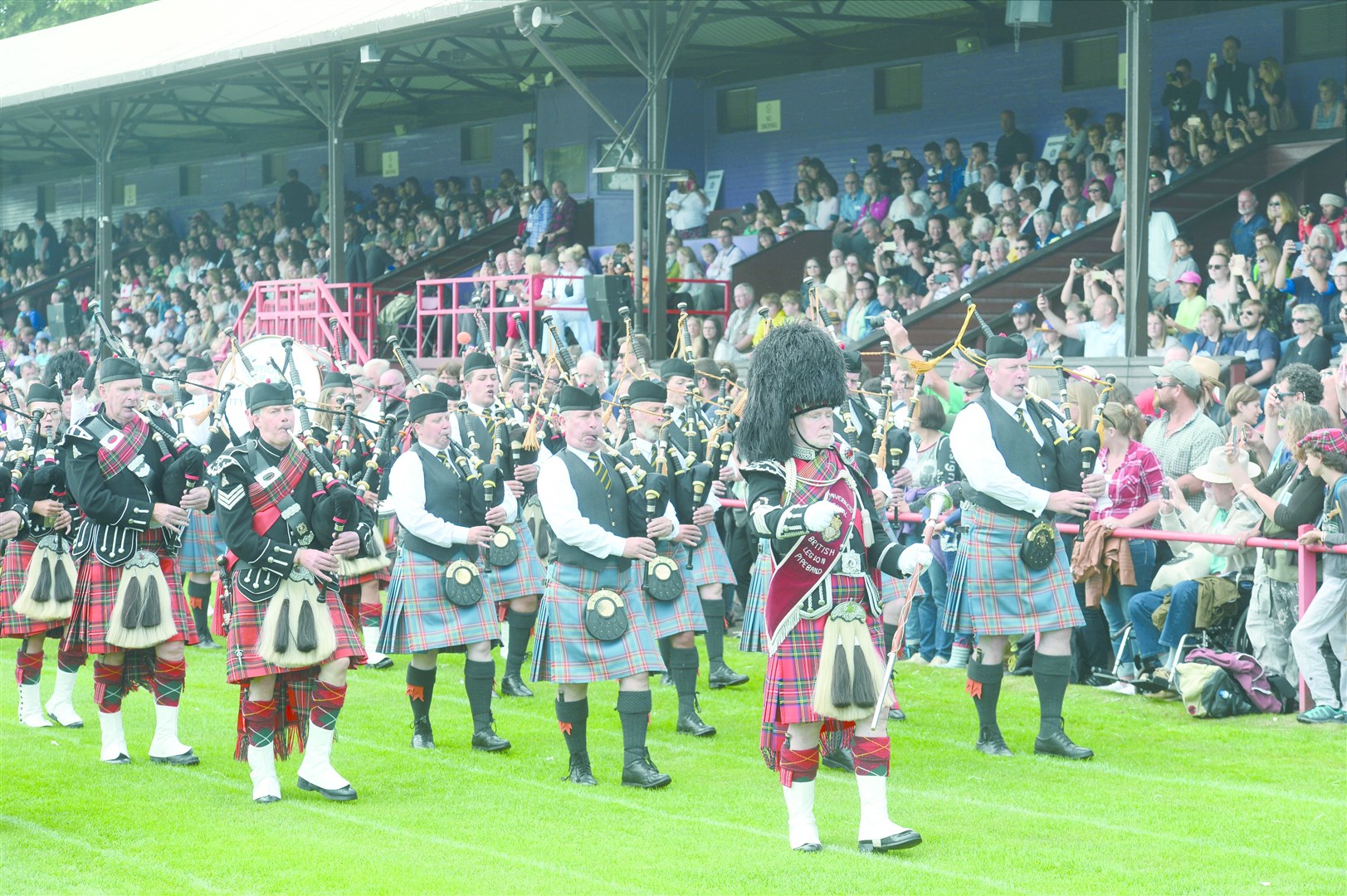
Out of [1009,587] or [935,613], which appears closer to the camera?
[1009,587]

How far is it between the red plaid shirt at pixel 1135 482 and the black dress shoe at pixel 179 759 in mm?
4411

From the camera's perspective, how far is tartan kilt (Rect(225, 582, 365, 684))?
609 centimetres

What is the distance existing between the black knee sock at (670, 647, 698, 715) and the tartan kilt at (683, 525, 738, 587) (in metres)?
0.71

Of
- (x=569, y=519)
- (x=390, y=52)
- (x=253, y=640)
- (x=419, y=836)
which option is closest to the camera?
(x=419, y=836)

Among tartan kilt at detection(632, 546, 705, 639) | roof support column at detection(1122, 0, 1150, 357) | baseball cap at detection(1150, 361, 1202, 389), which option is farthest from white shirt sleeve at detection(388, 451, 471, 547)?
roof support column at detection(1122, 0, 1150, 357)

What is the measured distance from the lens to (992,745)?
696cm

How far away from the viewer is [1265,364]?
10.5m

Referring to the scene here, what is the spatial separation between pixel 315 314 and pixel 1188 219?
8.34m

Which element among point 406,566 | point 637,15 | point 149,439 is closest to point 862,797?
point 406,566

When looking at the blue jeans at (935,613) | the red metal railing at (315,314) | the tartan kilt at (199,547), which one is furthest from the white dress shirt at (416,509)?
the red metal railing at (315,314)

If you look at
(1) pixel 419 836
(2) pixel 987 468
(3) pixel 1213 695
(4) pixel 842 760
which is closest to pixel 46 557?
(1) pixel 419 836

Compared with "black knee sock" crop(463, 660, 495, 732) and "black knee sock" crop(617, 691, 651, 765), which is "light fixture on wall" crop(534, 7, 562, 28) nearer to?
"black knee sock" crop(463, 660, 495, 732)

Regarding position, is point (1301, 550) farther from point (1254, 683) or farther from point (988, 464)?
point (988, 464)

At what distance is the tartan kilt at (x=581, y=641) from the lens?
6.33m
